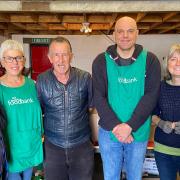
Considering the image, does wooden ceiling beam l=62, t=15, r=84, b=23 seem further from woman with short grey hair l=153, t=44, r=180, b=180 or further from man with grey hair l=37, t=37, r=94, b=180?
woman with short grey hair l=153, t=44, r=180, b=180

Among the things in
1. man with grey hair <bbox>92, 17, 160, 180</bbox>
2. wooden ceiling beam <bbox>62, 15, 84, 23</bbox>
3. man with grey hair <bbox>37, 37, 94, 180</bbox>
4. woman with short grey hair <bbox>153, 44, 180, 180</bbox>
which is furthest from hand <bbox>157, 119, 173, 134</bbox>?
wooden ceiling beam <bbox>62, 15, 84, 23</bbox>

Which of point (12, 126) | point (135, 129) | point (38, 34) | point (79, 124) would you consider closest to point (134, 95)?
point (135, 129)

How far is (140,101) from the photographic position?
1.89 meters

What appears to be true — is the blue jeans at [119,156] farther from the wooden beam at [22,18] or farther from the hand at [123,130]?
the wooden beam at [22,18]

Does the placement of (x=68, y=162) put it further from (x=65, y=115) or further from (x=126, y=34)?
(x=126, y=34)

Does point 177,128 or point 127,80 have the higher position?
point 127,80

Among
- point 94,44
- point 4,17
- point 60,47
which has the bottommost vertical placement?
point 60,47

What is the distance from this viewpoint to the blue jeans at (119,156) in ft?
6.47

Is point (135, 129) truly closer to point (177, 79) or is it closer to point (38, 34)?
point (177, 79)

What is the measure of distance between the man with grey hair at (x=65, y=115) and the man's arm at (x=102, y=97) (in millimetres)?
82

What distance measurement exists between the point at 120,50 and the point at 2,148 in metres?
0.96

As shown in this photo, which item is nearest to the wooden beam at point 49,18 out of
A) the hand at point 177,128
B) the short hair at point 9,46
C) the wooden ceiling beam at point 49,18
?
the wooden ceiling beam at point 49,18

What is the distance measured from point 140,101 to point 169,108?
21 cm

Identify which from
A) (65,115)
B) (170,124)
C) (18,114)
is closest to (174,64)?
(170,124)
